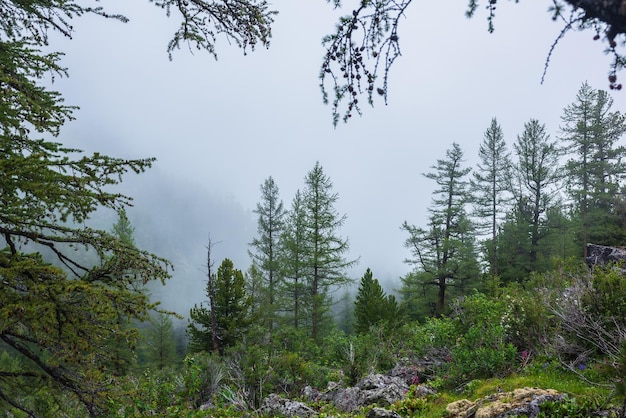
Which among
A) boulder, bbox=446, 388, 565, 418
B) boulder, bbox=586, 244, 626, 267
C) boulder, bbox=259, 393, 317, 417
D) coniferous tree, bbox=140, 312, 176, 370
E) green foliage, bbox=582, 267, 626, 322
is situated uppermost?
boulder, bbox=586, 244, 626, 267

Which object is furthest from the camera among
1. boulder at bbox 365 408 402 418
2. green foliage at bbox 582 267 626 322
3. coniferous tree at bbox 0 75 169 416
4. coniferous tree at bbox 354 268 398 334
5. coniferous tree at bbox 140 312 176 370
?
coniferous tree at bbox 140 312 176 370

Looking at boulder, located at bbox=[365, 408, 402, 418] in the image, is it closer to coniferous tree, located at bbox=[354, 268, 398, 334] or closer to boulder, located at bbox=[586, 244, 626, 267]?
boulder, located at bbox=[586, 244, 626, 267]

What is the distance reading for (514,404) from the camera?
468cm

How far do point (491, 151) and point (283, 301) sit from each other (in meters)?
20.2

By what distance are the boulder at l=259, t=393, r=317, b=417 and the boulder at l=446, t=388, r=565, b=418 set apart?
3501 millimetres

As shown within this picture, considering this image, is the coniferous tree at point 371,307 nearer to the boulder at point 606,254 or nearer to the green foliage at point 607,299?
the boulder at point 606,254

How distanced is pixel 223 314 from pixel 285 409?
12.4m

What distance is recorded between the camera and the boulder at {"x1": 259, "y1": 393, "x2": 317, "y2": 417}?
24.6ft

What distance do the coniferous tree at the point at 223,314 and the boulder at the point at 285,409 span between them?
1063cm

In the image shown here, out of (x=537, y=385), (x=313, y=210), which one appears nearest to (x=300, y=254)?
(x=313, y=210)

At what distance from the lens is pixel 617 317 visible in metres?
6.07

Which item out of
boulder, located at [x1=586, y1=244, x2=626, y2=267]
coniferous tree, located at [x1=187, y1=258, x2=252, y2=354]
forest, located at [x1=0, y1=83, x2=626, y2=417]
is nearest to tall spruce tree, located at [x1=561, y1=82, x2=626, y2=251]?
forest, located at [x1=0, y1=83, x2=626, y2=417]

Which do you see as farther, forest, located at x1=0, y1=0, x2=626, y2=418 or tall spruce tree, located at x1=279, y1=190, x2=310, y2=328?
tall spruce tree, located at x1=279, y1=190, x2=310, y2=328

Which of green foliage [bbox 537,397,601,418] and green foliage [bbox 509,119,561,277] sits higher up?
green foliage [bbox 509,119,561,277]
